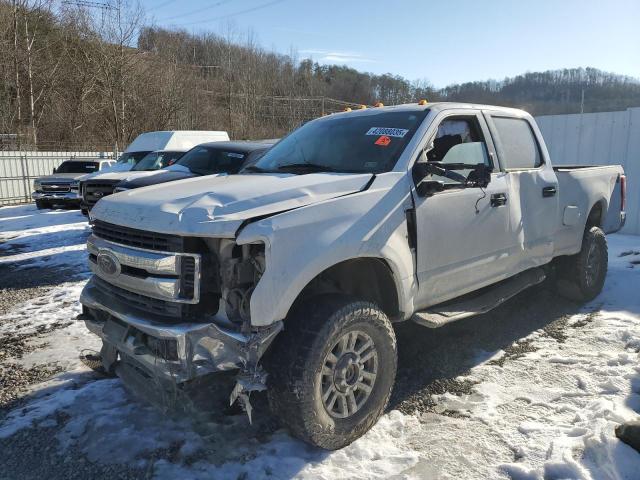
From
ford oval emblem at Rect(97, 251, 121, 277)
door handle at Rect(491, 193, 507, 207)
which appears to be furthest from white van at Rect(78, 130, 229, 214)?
door handle at Rect(491, 193, 507, 207)

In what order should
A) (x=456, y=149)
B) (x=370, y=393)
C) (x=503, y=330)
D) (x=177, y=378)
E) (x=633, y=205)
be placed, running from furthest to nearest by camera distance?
(x=633, y=205), (x=503, y=330), (x=456, y=149), (x=370, y=393), (x=177, y=378)

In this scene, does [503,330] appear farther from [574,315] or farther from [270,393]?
[270,393]

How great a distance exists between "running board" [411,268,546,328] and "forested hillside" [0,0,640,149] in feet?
37.6

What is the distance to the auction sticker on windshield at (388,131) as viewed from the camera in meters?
3.69

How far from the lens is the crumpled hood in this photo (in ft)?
8.87

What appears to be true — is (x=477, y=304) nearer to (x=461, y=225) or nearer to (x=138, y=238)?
(x=461, y=225)

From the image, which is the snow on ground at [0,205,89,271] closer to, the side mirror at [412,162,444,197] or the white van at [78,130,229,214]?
the white van at [78,130,229,214]

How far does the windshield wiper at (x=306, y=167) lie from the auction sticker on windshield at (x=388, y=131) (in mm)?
479

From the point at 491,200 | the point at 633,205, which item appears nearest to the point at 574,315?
the point at 491,200

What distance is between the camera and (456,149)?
402 centimetres

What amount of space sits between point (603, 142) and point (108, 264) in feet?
32.1

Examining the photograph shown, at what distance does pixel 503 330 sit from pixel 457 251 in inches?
69.2

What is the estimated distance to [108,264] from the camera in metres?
3.11

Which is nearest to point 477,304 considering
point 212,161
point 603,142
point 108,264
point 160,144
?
point 108,264
